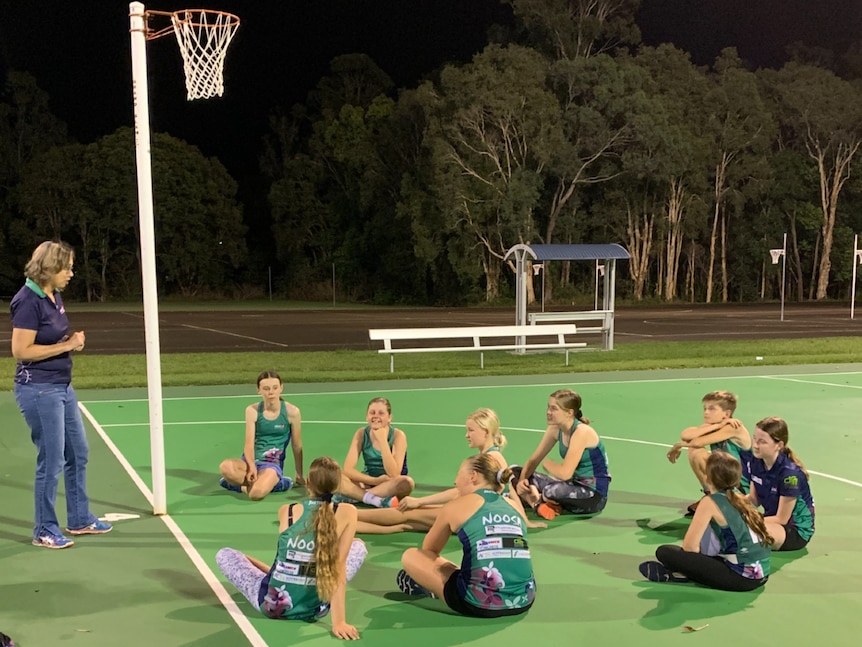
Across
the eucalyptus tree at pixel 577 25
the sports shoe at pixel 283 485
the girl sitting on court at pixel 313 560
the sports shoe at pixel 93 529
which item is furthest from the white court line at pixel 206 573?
the eucalyptus tree at pixel 577 25

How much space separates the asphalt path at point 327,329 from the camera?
22.3 metres

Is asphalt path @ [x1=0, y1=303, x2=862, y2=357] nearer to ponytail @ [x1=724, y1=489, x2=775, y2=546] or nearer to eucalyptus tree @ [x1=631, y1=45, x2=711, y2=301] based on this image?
eucalyptus tree @ [x1=631, y1=45, x2=711, y2=301]

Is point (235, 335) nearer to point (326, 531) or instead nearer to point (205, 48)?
point (205, 48)

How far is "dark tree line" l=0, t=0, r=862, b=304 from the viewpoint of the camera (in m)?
46.7

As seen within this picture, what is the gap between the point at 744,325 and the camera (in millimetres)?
30203

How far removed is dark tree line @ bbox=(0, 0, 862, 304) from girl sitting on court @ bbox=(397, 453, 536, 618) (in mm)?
42081

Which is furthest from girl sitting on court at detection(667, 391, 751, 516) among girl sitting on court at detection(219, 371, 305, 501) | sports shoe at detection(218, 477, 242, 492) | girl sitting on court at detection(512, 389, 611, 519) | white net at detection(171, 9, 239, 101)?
white net at detection(171, 9, 239, 101)

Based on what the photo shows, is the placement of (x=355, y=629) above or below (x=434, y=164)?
below

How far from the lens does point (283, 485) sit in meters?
7.41

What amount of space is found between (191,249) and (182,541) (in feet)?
179

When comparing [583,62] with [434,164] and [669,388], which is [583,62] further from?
[669,388]

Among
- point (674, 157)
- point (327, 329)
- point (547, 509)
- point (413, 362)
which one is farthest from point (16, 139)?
point (547, 509)

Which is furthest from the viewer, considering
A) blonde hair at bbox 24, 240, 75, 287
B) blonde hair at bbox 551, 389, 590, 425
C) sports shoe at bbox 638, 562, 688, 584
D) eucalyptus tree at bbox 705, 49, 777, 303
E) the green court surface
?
eucalyptus tree at bbox 705, 49, 777, 303

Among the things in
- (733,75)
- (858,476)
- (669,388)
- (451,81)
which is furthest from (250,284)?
(858,476)
